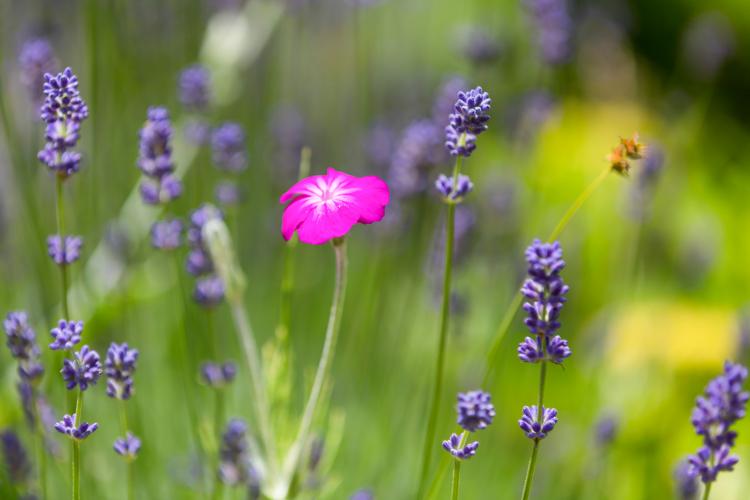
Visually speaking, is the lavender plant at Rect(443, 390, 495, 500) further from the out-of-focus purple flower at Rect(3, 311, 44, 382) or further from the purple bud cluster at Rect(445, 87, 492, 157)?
the out-of-focus purple flower at Rect(3, 311, 44, 382)

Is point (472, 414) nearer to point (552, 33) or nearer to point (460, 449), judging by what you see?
point (460, 449)

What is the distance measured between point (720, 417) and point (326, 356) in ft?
1.02

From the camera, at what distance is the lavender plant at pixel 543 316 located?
2.14ft

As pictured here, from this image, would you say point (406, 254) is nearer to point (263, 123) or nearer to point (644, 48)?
point (263, 123)

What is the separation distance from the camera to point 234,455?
880 mm

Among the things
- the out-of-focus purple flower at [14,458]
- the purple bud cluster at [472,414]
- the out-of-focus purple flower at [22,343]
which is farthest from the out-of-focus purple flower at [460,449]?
the out-of-focus purple flower at [14,458]

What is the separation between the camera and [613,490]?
148 cm

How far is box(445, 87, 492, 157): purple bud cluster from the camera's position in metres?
0.69

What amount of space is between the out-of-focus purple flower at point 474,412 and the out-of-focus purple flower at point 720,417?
5.6 inches

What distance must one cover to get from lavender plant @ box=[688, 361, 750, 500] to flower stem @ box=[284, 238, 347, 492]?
0.29 m

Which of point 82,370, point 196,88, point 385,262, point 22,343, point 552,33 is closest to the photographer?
point 82,370

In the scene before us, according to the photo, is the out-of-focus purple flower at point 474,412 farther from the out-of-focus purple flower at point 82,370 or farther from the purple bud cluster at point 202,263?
the purple bud cluster at point 202,263

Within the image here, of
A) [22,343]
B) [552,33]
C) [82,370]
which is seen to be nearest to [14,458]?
[22,343]

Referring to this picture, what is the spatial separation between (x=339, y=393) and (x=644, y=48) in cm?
268
